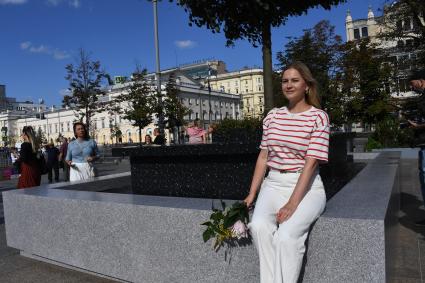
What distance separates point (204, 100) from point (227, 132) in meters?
99.0

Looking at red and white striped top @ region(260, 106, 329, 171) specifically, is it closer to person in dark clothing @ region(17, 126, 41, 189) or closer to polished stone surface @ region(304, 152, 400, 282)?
polished stone surface @ region(304, 152, 400, 282)

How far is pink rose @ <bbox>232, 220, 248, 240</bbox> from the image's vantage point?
299 centimetres

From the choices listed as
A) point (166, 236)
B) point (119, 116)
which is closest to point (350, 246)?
point (166, 236)

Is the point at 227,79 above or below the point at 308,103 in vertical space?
above

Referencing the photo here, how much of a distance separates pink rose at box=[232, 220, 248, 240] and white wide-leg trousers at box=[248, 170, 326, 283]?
111 millimetres

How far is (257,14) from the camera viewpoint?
5.39m

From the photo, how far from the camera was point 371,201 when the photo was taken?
334cm

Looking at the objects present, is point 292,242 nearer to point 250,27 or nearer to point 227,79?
point 250,27

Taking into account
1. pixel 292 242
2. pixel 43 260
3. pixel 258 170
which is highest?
pixel 258 170

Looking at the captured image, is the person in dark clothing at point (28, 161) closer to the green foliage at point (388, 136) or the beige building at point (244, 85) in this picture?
the green foliage at point (388, 136)

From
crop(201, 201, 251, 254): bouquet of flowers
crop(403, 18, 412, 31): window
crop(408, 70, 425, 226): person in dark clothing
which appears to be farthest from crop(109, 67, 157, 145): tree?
crop(201, 201, 251, 254): bouquet of flowers

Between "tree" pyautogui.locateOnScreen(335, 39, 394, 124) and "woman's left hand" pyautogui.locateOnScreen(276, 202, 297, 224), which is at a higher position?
"tree" pyautogui.locateOnScreen(335, 39, 394, 124)

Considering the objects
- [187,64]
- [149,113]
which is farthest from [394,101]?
[187,64]

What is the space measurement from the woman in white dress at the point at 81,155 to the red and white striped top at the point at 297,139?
4.84 metres
